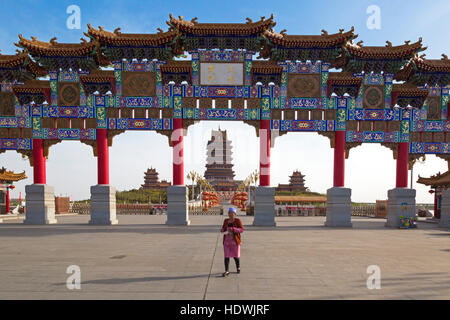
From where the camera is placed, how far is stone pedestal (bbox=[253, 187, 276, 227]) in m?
13.6

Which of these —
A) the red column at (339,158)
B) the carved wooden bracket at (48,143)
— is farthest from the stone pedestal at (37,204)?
the red column at (339,158)

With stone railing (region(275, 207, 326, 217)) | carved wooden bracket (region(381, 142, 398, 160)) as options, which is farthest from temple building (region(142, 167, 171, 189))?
carved wooden bracket (region(381, 142, 398, 160))

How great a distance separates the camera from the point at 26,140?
47.1ft

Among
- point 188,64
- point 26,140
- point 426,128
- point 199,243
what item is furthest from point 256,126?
point 26,140

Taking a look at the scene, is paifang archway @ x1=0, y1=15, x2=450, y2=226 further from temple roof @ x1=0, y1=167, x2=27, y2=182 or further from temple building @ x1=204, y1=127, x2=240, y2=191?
temple building @ x1=204, y1=127, x2=240, y2=191

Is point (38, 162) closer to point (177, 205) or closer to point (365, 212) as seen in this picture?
point (177, 205)

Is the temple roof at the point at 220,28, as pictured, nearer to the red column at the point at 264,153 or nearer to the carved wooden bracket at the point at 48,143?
the red column at the point at 264,153

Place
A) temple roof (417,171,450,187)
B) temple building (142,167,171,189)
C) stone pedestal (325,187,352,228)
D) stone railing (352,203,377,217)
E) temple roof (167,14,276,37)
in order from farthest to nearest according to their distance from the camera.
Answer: temple building (142,167,171,189) < stone railing (352,203,377,217) < temple roof (417,171,450,187) < stone pedestal (325,187,352,228) < temple roof (167,14,276,37)

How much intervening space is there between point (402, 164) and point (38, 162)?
778 inches

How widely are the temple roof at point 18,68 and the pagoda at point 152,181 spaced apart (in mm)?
61712

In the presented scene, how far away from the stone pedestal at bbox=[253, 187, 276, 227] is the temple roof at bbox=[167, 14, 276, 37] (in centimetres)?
813

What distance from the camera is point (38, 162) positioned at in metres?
14.2

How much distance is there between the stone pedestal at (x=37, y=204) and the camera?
13.9 m

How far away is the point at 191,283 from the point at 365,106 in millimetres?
13745
